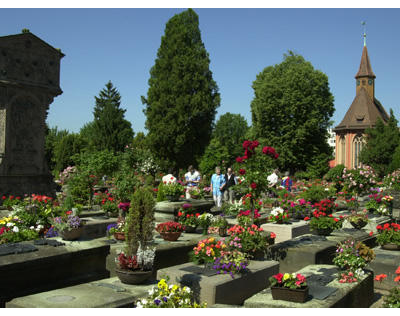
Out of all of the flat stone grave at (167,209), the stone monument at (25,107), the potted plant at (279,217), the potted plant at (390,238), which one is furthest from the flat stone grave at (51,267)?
the stone monument at (25,107)

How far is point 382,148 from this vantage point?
41.4 metres

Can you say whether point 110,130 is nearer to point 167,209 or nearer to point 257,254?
point 167,209

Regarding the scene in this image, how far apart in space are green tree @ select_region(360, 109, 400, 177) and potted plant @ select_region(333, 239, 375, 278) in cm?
3604

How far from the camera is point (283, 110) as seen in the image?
39.9 metres

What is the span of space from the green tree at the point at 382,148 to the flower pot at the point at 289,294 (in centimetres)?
3827

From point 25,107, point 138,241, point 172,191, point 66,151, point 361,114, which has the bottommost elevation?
point 138,241

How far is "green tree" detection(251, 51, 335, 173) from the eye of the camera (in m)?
39.1

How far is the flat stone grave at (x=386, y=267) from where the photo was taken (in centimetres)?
846

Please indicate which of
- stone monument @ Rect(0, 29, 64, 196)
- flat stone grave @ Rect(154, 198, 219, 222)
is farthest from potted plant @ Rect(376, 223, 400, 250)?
stone monument @ Rect(0, 29, 64, 196)

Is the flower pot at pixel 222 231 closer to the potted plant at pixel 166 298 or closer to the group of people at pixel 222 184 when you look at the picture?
the group of people at pixel 222 184

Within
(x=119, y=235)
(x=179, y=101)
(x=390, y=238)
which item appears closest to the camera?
(x=119, y=235)

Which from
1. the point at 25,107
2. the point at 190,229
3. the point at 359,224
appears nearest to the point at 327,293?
the point at 190,229

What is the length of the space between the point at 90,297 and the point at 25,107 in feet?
35.7

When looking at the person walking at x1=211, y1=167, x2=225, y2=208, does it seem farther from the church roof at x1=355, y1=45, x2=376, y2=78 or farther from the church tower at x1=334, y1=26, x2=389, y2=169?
the church roof at x1=355, y1=45, x2=376, y2=78
